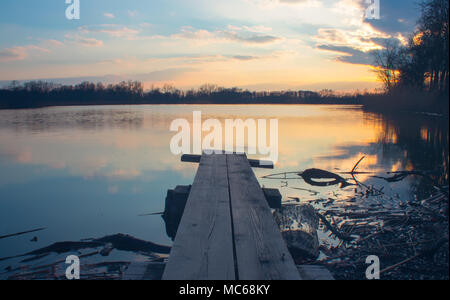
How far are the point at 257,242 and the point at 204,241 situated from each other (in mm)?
450

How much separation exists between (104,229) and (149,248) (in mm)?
1422

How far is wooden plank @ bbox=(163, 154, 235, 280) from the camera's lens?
8.13 ft

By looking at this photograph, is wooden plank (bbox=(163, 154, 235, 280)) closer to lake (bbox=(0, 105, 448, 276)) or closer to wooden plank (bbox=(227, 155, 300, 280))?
wooden plank (bbox=(227, 155, 300, 280))

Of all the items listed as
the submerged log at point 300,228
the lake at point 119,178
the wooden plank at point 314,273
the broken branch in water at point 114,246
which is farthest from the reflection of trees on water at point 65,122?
the wooden plank at point 314,273

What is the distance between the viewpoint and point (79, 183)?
9727 millimetres

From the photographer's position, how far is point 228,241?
2.95 metres

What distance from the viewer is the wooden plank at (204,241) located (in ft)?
8.13

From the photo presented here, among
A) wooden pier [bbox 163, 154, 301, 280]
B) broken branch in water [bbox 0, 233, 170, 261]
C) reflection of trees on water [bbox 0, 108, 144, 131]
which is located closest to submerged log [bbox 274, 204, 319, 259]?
wooden pier [bbox 163, 154, 301, 280]

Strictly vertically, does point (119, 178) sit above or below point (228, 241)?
below

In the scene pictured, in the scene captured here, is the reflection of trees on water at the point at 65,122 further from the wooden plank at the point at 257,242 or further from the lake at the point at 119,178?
the wooden plank at the point at 257,242

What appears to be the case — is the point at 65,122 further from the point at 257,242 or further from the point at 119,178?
the point at 257,242

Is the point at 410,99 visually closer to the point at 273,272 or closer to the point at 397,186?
the point at 397,186

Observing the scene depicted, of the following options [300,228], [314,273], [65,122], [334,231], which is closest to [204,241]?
[314,273]
